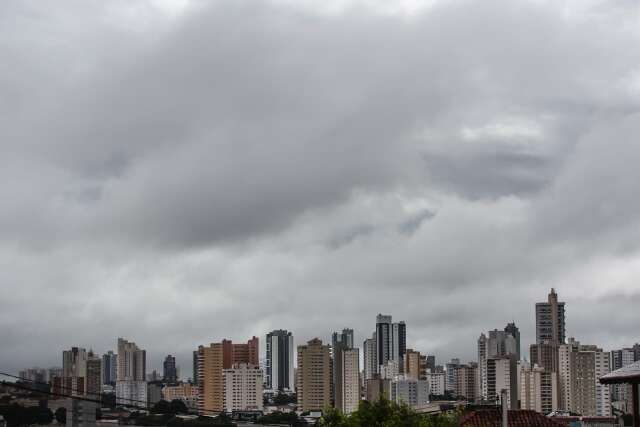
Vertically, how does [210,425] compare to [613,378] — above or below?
below

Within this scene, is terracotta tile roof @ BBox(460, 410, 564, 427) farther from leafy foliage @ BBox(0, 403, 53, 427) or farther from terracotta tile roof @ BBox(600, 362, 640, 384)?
leafy foliage @ BBox(0, 403, 53, 427)

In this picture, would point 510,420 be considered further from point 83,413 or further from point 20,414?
point 20,414

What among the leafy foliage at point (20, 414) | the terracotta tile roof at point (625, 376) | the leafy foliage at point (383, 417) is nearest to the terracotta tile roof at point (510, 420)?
the leafy foliage at point (383, 417)

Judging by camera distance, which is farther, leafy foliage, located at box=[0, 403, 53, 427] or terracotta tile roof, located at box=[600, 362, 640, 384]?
leafy foliage, located at box=[0, 403, 53, 427]

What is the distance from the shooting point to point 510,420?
2039 inches

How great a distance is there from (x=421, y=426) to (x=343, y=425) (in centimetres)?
431

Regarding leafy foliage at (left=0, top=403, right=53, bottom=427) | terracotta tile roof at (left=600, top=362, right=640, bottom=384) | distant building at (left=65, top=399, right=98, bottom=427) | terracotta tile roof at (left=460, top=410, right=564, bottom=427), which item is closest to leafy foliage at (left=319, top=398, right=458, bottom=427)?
terracotta tile roof at (left=460, top=410, right=564, bottom=427)

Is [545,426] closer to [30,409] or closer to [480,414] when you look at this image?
[480,414]

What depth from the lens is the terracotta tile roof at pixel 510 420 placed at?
2016 inches

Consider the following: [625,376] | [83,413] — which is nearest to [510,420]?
[83,413]

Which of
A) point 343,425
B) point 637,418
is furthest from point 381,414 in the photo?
point 637,418

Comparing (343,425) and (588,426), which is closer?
(343,425)

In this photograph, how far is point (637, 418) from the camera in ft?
80.6

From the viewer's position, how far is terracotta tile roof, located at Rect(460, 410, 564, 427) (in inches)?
2016
